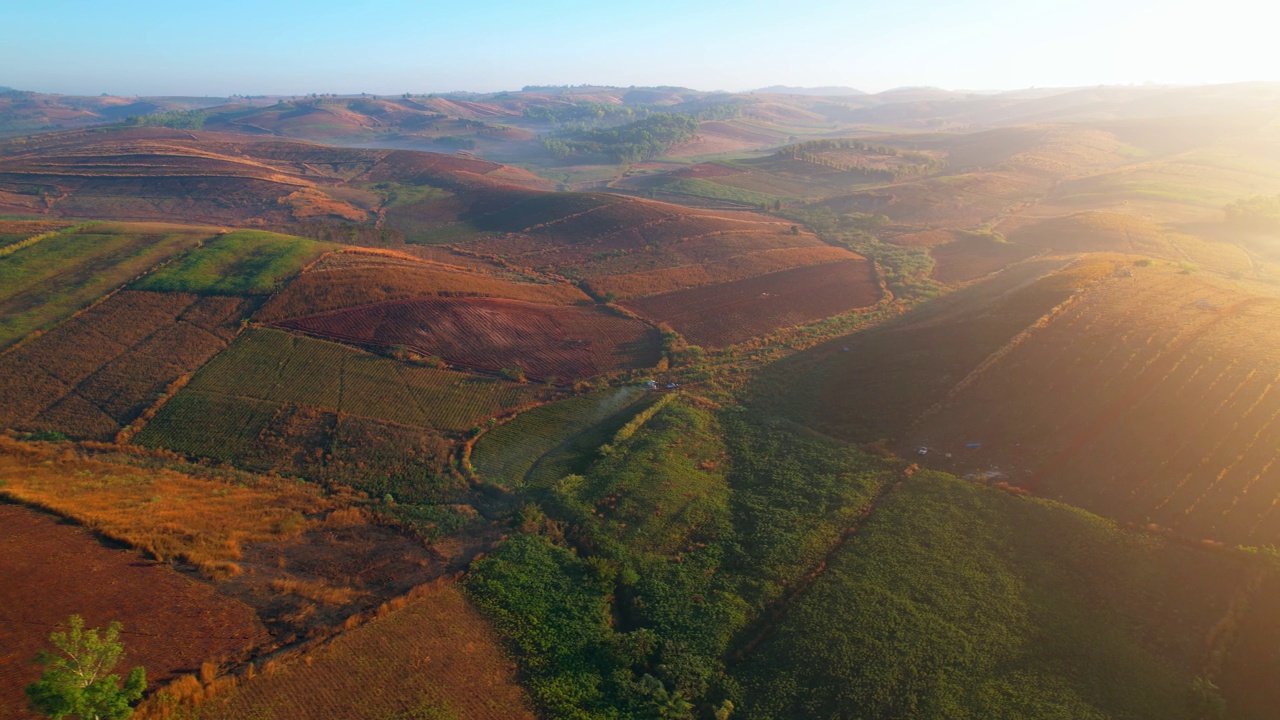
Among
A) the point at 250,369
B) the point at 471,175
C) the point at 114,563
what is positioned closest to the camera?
the point at 114,563

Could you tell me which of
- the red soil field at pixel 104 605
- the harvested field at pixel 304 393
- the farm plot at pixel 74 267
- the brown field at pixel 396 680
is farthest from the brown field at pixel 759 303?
the farm plot at pixel 74 267

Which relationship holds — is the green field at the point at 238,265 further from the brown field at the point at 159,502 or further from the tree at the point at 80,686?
the tree at the point at 80,686

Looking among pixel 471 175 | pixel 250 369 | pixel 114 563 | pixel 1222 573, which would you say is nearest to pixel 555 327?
pixel 250 369

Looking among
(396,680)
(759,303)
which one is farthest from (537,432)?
(759,303)

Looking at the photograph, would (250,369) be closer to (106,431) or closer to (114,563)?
(106,431)

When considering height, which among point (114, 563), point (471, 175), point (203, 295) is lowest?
point (114, 563)

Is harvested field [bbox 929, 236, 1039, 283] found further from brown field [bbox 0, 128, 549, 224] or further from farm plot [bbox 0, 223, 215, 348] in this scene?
farm plot [bbox 0, 223, 215, 348]

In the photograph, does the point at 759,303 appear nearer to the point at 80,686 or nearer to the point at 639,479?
the point at 639,479
